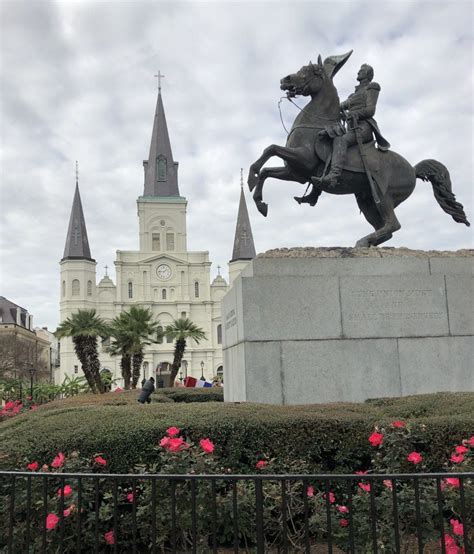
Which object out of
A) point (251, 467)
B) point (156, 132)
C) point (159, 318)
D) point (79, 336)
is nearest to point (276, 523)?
point (251, 467)

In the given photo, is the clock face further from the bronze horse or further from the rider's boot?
the rider's boot

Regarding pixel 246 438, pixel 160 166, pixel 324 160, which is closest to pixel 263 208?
pixel 324 160

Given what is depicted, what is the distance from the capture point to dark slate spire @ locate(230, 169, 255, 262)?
92562mm

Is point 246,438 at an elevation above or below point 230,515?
above

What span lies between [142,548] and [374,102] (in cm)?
814

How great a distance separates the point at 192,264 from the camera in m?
92.1

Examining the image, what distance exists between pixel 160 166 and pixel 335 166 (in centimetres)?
8897

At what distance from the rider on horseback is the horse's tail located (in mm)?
1094

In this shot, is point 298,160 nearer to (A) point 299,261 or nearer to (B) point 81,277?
(A) point 299,261

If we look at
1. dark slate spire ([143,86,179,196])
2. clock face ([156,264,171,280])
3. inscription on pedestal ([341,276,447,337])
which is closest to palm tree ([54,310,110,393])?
inscription on pedestal ([341,276,447,337])

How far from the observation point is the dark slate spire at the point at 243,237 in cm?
9256

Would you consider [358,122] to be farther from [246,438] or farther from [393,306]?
[246,438]

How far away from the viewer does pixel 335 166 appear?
9984 mm

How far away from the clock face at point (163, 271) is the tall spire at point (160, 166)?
12243 mm
